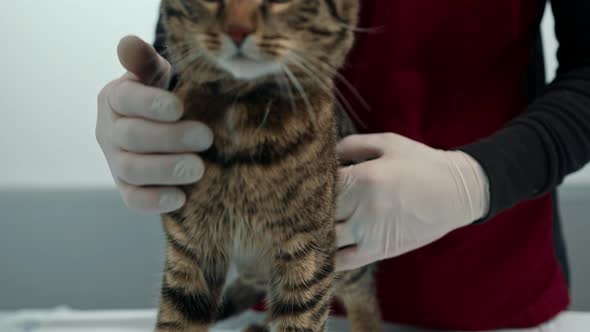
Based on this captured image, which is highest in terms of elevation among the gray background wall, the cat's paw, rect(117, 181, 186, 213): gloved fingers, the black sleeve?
rect(117, 181, 186, 213): gloved fingers

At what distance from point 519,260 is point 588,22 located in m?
0.43

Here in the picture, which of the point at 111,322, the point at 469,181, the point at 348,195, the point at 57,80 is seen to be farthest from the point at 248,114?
the point at 57,80

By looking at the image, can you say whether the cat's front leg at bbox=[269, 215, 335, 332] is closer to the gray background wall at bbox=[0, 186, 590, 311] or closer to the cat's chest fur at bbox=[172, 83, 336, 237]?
the cat's chest fur at bbox=[172, 83, 336, 237]

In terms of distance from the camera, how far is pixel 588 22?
887mm

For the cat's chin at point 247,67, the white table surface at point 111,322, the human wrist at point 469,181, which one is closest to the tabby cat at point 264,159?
the cat's chin at point 247,67

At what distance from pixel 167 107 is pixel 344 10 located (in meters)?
0.20

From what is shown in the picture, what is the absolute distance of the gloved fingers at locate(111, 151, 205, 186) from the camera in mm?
561

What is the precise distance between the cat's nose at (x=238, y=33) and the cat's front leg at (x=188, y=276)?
221 mm

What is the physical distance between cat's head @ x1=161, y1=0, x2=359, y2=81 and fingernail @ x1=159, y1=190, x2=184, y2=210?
0.13 metres

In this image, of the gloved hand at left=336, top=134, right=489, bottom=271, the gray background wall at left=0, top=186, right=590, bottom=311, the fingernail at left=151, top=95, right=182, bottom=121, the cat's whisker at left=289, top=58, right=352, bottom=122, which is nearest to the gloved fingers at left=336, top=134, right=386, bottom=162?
the gloved hand at left=336, top=134, right=489, bottom=271

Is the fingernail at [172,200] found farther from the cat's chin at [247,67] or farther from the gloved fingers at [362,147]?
the gloved fingers at [362,147]

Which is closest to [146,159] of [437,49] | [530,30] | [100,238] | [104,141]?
[104,141]

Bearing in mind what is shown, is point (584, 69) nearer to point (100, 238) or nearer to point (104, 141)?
point (104, 141)

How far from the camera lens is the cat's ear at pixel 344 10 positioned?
21.1 inches
